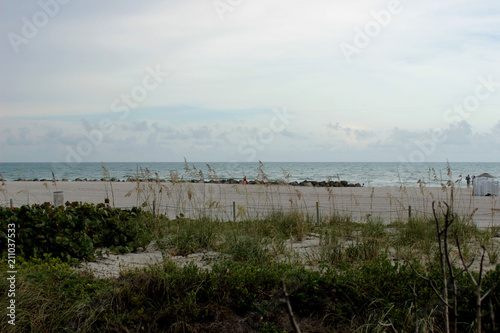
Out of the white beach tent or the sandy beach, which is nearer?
the sandy beach

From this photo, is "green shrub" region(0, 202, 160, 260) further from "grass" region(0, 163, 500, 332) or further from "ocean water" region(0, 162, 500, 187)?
"ocean water" region(0, 162, 500, 187)

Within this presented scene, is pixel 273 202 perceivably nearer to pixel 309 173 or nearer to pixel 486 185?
pixel 486 185

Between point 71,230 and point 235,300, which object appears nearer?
point 235,300

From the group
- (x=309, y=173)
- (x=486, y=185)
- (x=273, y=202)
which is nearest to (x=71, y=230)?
(x=273, y=202)

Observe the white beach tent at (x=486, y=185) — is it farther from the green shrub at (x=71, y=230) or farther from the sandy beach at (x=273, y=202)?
the green shrub at (x=71, y=230)

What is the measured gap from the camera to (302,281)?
179 inches

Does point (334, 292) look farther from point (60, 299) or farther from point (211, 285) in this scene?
point (60, 299)

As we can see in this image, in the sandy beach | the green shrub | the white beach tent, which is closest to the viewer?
the green shrub

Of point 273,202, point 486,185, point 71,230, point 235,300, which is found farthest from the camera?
point 486,185

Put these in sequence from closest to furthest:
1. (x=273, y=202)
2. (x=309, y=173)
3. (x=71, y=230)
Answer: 1. (x=71, y=230)
2. (x=273, y=202)
3. (x=309, y=173)

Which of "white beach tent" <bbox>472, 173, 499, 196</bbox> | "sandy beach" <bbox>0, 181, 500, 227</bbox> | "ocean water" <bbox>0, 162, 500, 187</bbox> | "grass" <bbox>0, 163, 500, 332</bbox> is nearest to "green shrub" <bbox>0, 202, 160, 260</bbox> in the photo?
"sandy beach" <bbox>0, 181, 500, 227</bbox>

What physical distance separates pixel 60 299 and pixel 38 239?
245 centimetres

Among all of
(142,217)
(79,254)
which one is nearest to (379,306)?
(79,254)

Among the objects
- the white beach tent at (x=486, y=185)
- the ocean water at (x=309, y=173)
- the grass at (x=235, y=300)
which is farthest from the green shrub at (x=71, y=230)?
the white beach tent at (x=486, y=185)
